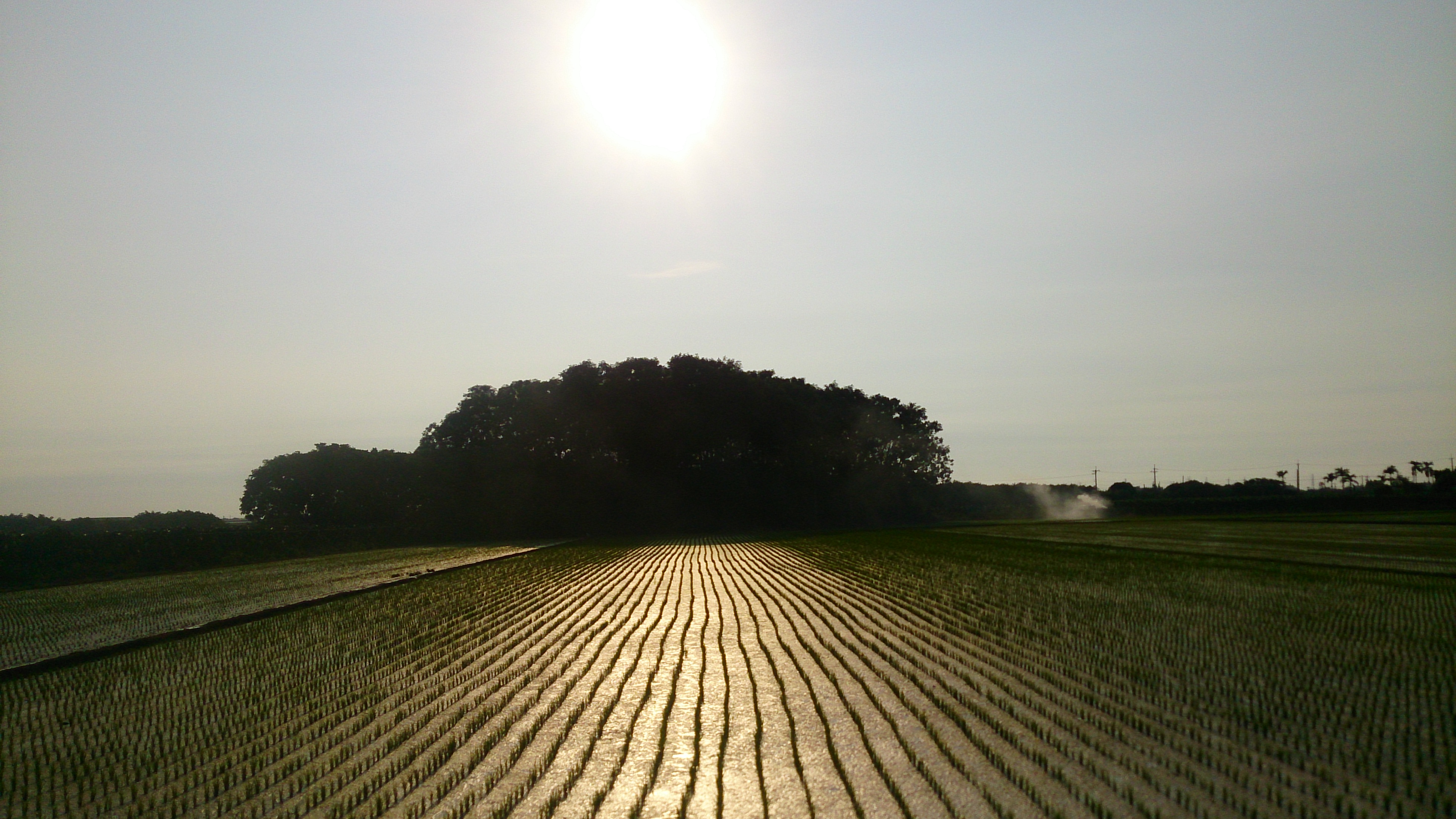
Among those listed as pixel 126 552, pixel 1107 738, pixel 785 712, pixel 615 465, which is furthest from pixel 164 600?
pixel 615 465

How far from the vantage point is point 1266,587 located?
54.0ft

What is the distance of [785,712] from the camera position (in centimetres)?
811

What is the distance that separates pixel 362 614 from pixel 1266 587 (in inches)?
603

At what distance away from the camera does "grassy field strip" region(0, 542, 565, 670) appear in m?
14.2

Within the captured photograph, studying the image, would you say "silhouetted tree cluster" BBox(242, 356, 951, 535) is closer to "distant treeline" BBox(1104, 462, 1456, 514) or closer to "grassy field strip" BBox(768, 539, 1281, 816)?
"distant treeline" BBox(1104, 462, 1456, 514)

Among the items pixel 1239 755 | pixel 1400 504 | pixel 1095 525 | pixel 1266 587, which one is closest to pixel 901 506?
pixel 1095 525

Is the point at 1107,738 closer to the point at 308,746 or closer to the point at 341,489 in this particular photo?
the point at 308,746

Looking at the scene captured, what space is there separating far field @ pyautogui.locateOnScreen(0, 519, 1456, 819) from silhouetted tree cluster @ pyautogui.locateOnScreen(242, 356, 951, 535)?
4618 centimetres

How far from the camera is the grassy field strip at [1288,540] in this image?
2230 centimetres

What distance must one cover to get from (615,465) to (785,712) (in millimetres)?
56525

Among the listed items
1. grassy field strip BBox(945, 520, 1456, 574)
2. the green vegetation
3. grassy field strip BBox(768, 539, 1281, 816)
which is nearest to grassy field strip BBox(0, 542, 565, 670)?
grassy field strip BBox(768, 539, 1281, 816)

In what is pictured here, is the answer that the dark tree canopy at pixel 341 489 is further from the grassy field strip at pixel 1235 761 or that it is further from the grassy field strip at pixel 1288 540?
the grassy field strip at pixel 1235 761

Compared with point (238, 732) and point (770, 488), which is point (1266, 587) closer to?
point (238, 732)

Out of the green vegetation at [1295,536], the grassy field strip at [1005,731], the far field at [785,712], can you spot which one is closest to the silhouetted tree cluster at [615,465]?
the green vegetation at [1295,536]
